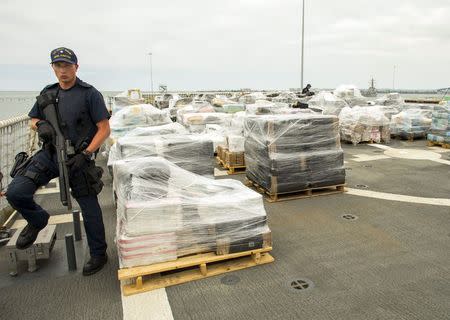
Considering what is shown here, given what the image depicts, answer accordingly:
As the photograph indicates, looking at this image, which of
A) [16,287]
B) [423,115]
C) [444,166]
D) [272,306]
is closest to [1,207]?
[16,287]

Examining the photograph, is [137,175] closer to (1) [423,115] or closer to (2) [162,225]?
(2) [162,225]

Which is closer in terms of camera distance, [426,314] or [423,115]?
[426,314]

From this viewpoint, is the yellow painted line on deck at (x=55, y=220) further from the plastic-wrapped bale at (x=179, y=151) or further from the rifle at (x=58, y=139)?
the rifle at (x=58, y=139)

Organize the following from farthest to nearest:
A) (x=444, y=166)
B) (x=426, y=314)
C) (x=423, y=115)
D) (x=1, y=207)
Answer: (x=423, y=115)
(x=444, y=166)
(x=1, y=207)
(x=426, y=314)

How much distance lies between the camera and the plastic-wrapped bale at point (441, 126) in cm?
1052

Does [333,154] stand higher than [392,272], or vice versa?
[333,154]

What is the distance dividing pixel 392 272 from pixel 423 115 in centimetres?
1144

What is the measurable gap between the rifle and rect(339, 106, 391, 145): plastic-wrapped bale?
1046 cm

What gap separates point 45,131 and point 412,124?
41.8ft

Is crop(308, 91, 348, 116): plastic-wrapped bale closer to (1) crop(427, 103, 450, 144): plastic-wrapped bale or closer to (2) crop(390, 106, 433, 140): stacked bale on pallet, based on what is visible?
(2) crop(390, 106, 433, 140): stacked bale on pallet

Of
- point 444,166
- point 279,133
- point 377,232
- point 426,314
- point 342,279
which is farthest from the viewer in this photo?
point 444,166

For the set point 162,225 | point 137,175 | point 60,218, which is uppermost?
point 137,175

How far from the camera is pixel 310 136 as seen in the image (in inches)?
235

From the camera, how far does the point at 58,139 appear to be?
10.7ft
